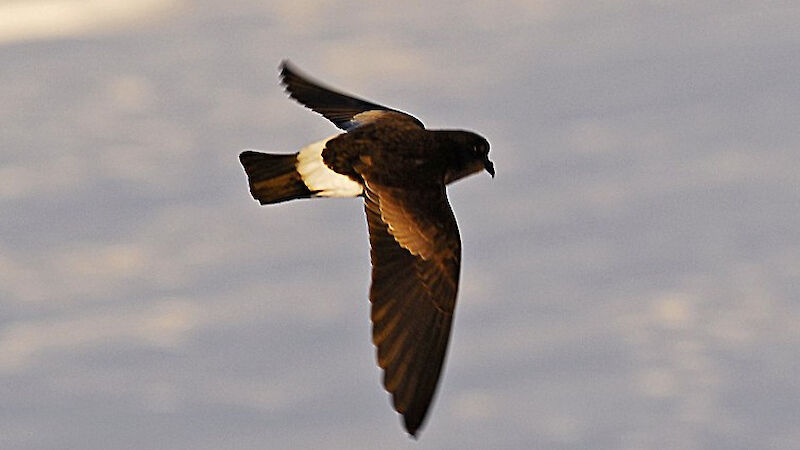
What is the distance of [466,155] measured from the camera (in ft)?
50.8

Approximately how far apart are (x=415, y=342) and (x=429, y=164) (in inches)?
77.1

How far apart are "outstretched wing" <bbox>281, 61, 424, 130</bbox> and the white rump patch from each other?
1297mm

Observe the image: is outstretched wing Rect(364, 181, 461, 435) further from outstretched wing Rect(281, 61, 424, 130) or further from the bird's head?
outstretched wing Rect(281, 61, 424, 130)

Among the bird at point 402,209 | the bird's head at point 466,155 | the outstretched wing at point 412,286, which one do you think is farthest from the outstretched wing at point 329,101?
the outstretched wing at point 412,286

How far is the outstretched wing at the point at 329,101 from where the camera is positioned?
16.8 metres

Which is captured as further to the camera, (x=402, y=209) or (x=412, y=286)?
(x=402, y=209)

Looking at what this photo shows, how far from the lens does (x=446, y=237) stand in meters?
14.8

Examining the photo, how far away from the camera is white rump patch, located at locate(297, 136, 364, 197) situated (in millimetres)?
15117

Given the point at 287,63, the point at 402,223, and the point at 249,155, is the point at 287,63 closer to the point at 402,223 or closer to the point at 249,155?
the point at 249,155

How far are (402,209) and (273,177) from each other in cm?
136

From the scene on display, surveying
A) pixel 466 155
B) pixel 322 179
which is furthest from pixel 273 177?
pixel 466 155

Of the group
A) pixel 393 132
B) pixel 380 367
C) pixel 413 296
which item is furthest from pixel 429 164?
pixel 380 367

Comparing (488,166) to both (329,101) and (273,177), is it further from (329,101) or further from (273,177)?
(329,101)

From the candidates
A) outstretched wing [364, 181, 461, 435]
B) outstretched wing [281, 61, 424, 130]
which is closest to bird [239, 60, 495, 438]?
outstretched wing [364, 181, 461, 435]
